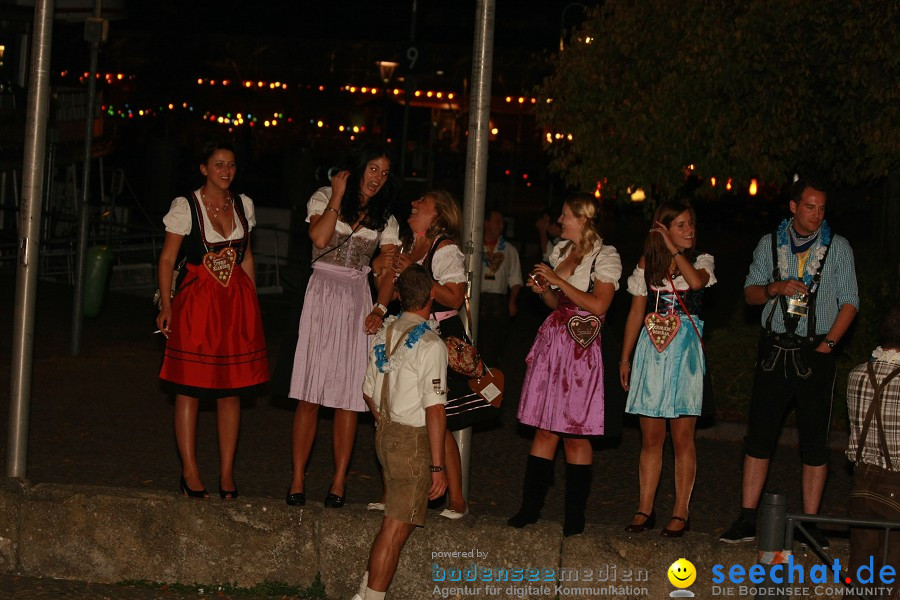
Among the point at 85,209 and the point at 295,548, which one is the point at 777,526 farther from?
the point at 85,209

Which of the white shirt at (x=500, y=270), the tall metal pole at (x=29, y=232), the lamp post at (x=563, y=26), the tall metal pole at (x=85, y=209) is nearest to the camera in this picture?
the tall metal pole at (x=29, y=232)

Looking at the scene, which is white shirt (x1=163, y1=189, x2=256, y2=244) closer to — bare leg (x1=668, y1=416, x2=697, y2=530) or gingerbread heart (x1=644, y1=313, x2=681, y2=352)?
gingerbread heart (x1=644, y1=313, x2=681, y2=352)

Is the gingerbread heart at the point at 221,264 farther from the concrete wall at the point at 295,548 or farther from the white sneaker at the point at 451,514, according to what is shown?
the white sneaker at the point at 451,514

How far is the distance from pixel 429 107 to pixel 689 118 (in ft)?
143

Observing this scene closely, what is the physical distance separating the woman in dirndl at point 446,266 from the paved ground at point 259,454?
829mm

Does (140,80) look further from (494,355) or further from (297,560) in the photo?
(297,560)

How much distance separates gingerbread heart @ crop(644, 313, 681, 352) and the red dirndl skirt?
2.19 metres

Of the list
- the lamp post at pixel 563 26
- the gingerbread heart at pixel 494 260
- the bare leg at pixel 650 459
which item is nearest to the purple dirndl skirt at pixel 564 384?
the bare leg at pixel 650 459

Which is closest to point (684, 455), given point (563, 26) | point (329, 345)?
point (329, 345)

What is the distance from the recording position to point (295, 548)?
6.35 metres

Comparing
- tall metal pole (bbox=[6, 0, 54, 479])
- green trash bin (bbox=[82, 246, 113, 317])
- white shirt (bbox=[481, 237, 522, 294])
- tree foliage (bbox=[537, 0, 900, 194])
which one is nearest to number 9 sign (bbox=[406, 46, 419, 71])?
green trash bin (bbox=[82, 246, 113, 317])

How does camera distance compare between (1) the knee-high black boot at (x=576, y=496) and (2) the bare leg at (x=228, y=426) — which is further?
(2) the bare leg at (x=228, y=426)

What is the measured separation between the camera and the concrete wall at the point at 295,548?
6.13m

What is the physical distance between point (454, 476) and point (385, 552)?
36.8 inches
